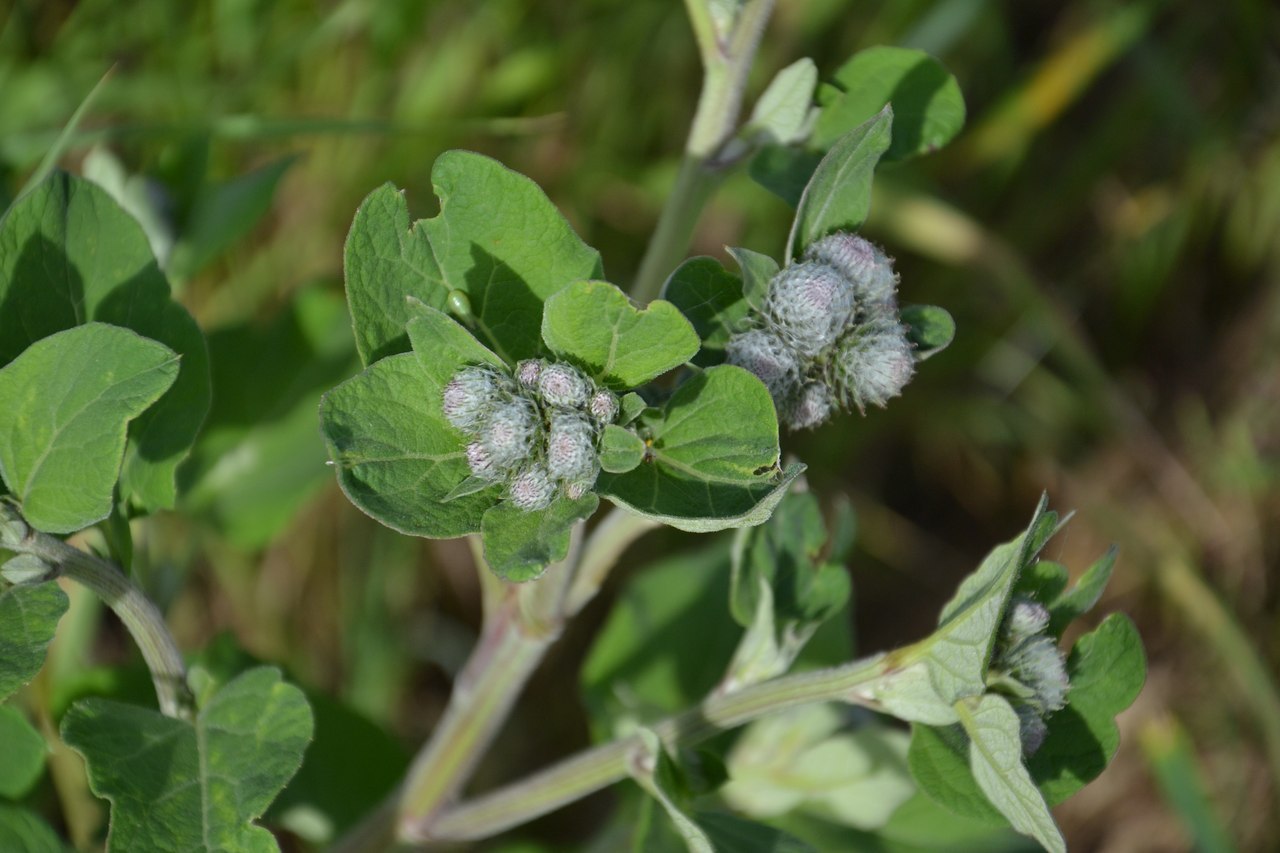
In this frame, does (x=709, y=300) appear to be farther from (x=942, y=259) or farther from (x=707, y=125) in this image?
(x=942, y=259)

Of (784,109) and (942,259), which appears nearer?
(784,109)

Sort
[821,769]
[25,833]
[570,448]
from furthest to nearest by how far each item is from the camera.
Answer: [821,769] → [25,833] → [570,448]

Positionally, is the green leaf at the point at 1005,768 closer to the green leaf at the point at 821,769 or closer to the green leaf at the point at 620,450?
the green leaf at the point at 620,450

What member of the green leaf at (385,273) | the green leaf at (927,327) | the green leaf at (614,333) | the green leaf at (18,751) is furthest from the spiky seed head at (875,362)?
the green leaf at (18,751)

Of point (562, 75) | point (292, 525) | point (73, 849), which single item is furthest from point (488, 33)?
point (73, 849)

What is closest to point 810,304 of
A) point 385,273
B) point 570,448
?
point 570,448

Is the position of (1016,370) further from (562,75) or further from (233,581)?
(233,581)
